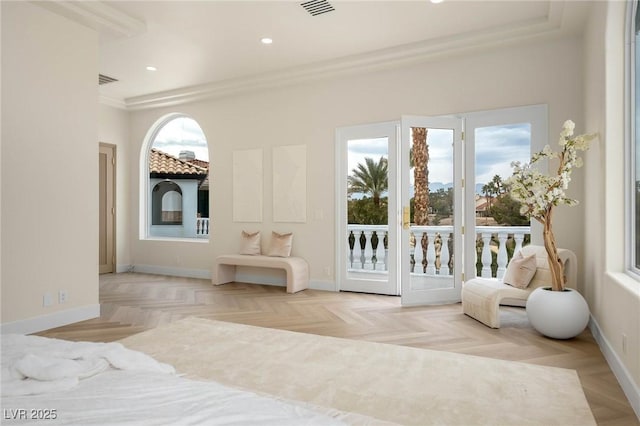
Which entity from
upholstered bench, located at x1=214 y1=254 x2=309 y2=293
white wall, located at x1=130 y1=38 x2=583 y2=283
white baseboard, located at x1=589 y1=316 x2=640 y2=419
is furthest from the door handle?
white baseboard, located at x1=589 y1=316 x2=640 y2=419

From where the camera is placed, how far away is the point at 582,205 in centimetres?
457

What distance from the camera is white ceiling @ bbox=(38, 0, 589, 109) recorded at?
4.27 metres

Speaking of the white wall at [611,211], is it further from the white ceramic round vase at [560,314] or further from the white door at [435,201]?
the white door at [435,201]

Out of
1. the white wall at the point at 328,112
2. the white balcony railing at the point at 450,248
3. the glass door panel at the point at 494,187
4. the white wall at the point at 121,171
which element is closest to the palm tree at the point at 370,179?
the white wall at the point at 328,112

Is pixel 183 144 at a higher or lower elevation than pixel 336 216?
higher

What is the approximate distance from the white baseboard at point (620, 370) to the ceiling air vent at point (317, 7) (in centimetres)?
394

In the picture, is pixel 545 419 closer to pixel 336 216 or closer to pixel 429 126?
pixel 429 126

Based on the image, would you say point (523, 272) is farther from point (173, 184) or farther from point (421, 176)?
point (173, 184)

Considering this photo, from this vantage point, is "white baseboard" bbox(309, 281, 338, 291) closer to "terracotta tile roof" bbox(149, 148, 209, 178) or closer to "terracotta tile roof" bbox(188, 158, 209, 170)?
"terracotta tile roof" bbox(149, 148, 209, 178)

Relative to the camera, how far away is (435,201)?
17.2ft

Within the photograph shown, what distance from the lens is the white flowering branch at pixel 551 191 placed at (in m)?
3.71

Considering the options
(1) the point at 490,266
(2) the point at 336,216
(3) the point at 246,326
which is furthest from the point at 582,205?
(3) the point at 246,326

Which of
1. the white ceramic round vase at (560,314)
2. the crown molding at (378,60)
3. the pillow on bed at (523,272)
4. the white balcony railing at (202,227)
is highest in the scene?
the crown molding at (378,60)

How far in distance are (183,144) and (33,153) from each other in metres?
4.64
